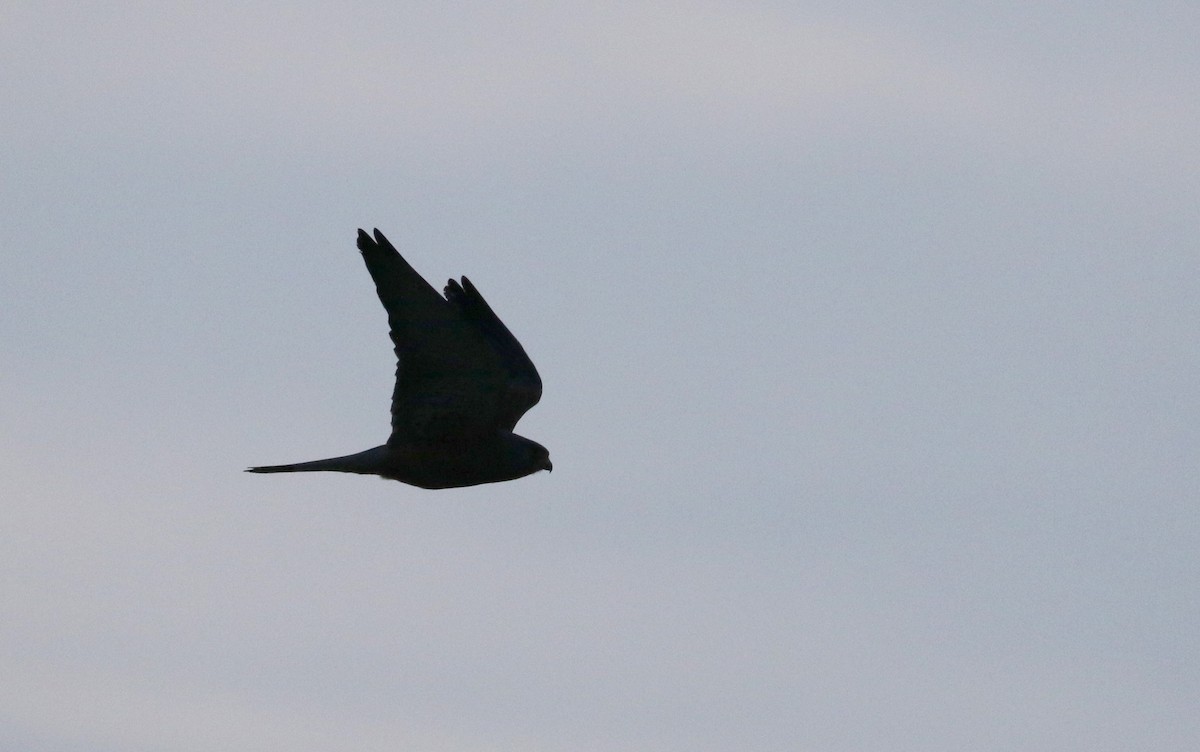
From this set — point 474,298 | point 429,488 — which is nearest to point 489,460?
point 429,488

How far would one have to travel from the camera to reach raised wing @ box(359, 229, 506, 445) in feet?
52.1

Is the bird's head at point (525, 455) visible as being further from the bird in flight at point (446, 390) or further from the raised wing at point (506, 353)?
→ the raised wing at point (506, 353)

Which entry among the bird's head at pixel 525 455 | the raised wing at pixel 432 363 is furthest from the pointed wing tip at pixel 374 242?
the bird's head at pixel 525 455

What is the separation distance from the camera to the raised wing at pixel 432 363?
15875mm

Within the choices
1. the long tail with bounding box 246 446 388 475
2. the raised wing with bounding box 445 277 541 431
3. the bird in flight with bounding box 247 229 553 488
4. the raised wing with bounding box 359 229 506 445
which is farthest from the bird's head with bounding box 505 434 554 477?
the long tail with bounding box 246 446 388 475

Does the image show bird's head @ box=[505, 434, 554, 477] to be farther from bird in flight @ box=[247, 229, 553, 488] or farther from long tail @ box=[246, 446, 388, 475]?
long tail @ box=[246, 446, 388, 475]

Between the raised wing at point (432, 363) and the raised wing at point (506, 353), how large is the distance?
1.4 inches

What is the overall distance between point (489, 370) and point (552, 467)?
170 cm

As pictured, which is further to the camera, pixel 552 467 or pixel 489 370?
pixel 552 467

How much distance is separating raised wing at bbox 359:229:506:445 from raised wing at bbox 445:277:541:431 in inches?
1.4

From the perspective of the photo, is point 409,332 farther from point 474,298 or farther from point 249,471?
point 249,471

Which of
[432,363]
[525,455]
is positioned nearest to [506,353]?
[432,363]

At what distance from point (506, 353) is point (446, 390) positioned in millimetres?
647

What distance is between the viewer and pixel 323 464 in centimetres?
1664
